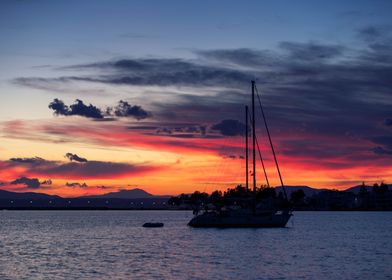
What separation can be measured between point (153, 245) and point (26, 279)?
4057 centimetres

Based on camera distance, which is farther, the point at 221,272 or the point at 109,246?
the point at 109,246

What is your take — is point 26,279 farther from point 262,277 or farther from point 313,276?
point 313,276

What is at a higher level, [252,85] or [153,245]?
[252,85]

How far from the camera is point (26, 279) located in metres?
52.6

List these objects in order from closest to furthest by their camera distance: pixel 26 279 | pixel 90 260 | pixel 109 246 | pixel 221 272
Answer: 1. pixel 26 279
2. pixel 221 272
3. pixel 90 260
4. pixel 109 246

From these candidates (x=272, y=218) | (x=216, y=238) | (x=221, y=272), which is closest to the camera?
(x=221, y=272)

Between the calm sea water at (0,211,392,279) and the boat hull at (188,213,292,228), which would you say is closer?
the calm sea water at (0,211,392,279)

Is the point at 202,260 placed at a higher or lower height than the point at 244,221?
lower

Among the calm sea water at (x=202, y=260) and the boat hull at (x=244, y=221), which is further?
the boat hull at (x=244, y=221)

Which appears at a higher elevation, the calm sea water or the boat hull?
the boat hull

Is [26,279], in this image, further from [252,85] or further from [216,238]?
[252,85]

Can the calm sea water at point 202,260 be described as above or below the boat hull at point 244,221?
below

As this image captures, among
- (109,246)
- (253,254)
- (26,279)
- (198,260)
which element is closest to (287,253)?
(253,254)

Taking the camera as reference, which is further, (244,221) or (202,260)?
(244,221)
